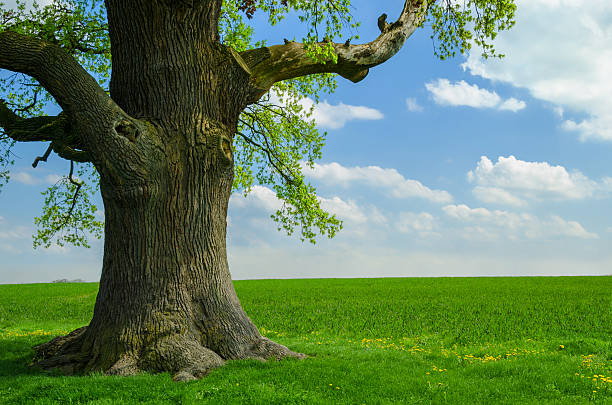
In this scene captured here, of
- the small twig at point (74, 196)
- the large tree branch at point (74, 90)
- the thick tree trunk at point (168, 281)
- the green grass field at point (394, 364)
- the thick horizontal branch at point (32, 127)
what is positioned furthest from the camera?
the small twig at point (74, 196)

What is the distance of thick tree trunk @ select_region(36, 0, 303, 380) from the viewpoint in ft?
30.5

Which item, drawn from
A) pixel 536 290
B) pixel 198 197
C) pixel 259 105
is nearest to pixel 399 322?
pixel 259 105

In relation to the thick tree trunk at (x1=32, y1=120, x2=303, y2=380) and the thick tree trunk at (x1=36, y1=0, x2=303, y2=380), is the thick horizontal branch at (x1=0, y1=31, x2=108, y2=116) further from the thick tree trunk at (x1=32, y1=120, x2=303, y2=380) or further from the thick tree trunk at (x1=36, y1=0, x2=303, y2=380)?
the thick tree trunk at (x1=32, y1=120, x2=303, y2=380)

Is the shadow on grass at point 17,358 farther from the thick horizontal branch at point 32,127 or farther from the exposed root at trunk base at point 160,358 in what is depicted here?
the thick horizontal branch at point 32,127

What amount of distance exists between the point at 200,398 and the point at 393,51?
33.2ft

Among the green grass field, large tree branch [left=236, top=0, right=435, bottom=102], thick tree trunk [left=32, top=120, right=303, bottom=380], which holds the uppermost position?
large tree branch [left=236, top=0, right=435, bottom=102]

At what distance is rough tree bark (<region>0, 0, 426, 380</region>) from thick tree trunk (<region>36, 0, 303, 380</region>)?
0.07 feet

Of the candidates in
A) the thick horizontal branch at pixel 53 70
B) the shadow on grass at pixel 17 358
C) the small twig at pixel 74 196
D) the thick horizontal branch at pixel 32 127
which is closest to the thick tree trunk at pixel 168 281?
the shadow on grass at pixel 17 358

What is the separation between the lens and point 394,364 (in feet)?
32.7

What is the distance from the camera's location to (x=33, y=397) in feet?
24.8

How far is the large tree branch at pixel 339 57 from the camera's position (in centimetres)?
1130

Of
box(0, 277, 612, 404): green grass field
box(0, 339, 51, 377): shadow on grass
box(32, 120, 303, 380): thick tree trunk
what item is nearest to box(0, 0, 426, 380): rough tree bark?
box(32, 120, 303, 380): thick tree trunk

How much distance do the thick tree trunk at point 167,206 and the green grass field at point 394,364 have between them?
80 centimetres

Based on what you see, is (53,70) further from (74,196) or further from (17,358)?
(74,196)
